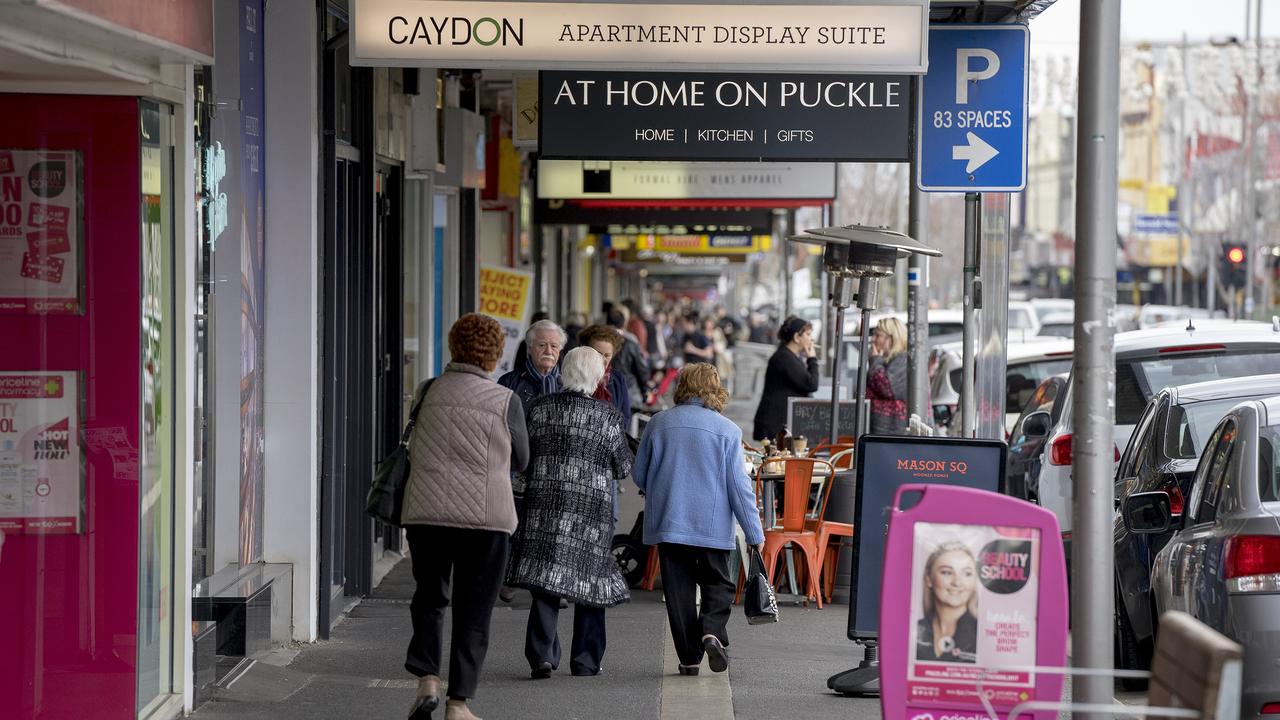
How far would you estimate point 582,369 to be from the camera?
7941mm

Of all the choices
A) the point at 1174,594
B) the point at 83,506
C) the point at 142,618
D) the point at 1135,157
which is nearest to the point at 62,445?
the point at 83,506

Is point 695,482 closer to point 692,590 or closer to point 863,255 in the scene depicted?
point 692,590

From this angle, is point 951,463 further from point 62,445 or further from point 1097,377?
point 62,445

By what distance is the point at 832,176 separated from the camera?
1758cm

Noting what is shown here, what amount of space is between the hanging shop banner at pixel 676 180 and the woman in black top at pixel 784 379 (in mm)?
3597

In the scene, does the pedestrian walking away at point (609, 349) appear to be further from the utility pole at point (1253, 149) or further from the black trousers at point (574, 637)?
the utility pole at point (1253, 149)

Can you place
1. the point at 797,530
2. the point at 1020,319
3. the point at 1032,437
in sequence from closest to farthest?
the point at 797,530, the point at 1032,437, the point at 1020,319

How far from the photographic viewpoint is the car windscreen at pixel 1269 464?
Result: 7039 millimetres

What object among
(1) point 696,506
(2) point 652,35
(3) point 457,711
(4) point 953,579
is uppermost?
(2) point 652,35

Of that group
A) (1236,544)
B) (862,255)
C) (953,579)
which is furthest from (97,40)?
(862,255)

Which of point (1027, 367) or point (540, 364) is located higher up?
point (540, 364)

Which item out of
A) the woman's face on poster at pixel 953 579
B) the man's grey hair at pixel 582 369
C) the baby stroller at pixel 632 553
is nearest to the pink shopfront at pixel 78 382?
the man's grey hair at pixel 582 369

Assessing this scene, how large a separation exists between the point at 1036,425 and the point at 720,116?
5.45 metres

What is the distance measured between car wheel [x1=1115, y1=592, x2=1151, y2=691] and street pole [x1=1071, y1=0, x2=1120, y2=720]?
3514mm
